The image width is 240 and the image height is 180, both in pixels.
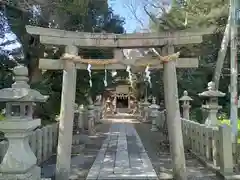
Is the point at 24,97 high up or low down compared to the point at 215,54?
down

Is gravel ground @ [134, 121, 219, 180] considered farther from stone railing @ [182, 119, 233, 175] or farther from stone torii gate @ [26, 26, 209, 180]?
stone torii gate @ [26, 26, 209, 180]

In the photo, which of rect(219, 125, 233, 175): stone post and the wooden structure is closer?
rect(219, 125, 233, 175): stone post

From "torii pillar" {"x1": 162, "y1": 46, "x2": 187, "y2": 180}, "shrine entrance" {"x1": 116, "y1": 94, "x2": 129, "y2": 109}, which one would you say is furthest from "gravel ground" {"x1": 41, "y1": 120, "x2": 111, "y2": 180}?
"shrine entrance" {"x1": 116, "y1": 94, "x2": 129, "y2": 109}

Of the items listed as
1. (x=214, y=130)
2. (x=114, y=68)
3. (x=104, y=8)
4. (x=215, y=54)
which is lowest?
(x=214, y=130)

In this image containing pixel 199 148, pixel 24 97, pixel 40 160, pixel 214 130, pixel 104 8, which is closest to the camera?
pixel 24 97

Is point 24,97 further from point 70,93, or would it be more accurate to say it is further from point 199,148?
point 199,148

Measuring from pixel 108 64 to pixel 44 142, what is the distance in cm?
332

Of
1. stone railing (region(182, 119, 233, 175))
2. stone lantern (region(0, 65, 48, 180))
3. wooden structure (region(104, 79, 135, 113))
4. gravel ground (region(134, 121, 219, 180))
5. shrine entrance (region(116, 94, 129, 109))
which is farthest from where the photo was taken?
shrine entrance (region(116, 94, 129, 109))

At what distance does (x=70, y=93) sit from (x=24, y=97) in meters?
1.42

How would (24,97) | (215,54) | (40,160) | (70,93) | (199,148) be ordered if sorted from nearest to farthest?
(24,97), (70,93), (40,160), (199,148), (215,54)

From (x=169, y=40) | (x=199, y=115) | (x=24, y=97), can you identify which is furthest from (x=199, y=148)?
(x=199, y=115)

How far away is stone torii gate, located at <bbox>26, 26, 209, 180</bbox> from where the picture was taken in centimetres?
618

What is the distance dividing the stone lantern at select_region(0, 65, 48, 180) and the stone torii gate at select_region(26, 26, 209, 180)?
1.08 metres

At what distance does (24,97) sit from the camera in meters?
4.91
